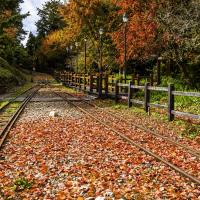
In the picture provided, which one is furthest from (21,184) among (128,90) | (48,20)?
(48,20)

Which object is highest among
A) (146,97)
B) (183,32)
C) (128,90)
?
(183,32)

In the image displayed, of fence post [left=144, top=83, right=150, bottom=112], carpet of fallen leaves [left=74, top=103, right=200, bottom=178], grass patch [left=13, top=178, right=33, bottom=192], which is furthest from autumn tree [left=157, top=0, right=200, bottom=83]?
grass patch [left=13, top=178, right=33, bottom=192]

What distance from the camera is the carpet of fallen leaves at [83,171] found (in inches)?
276

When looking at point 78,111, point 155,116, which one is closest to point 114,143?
point 155,116

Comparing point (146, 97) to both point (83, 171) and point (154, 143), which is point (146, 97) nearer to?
point (154, 143)

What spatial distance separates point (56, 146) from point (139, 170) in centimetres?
329

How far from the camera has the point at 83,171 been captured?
8320 mm

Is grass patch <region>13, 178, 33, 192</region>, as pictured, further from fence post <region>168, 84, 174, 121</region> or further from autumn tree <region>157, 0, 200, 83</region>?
autumn tree <region>157, 0, 200, 83</region>

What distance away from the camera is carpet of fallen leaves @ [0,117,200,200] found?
276 inches

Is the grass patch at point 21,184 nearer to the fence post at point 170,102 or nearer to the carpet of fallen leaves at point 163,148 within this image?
the carpet of fallen leaves at point 163,148

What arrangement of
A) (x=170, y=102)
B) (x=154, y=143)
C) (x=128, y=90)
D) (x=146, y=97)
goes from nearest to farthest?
(x=154, y=143)
(x=170, y=102)
(x=146, y=97)
(x=128, y=90)

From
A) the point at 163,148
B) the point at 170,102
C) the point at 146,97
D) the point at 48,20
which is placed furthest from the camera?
the point at 48,20

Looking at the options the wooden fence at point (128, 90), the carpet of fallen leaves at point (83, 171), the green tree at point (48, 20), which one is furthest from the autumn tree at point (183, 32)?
the green tree at point (48, 20)

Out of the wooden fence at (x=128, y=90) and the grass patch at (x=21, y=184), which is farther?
the wooden fence at (x=128, y=90)
